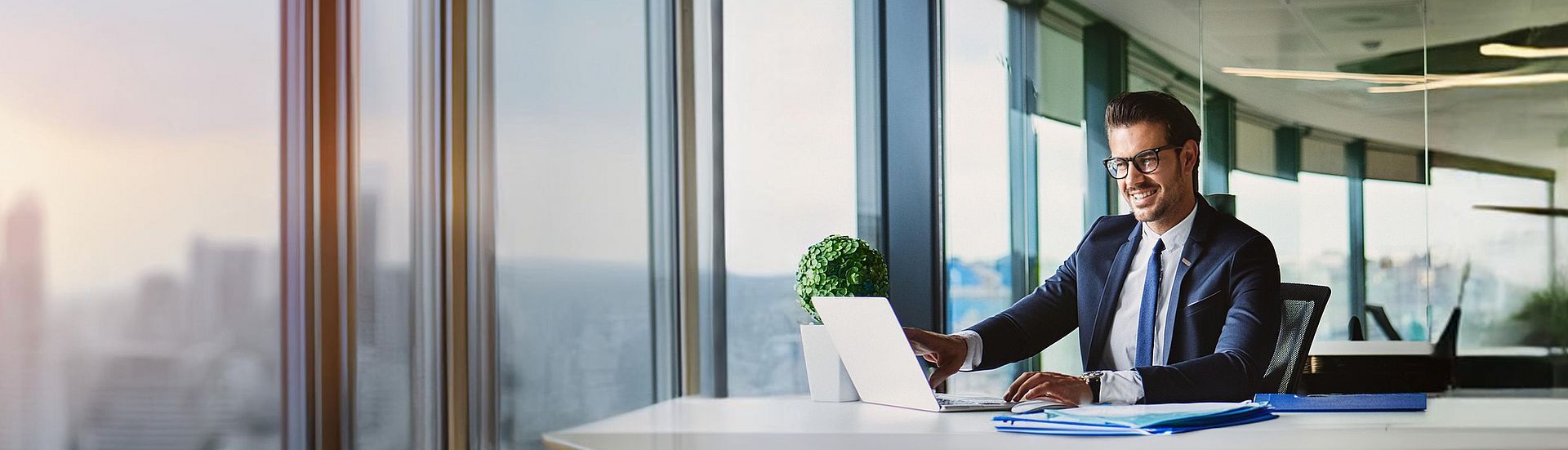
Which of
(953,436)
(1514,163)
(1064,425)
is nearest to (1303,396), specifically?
(1064,425)

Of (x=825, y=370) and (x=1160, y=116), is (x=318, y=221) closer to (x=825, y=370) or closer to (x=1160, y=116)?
(x=825, y=370)

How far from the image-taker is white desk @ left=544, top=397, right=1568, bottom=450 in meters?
1.44

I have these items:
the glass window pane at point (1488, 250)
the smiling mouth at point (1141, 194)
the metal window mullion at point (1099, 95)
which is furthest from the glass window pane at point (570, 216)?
the glass window pane at point (1488, 250)

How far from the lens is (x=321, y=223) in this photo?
1.48m

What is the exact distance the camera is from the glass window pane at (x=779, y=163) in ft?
10.5

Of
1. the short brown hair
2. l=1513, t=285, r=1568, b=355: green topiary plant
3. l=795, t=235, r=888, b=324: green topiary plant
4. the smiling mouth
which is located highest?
the short brown hair

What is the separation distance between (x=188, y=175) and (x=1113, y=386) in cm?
144

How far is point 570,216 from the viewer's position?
2281 millimetres

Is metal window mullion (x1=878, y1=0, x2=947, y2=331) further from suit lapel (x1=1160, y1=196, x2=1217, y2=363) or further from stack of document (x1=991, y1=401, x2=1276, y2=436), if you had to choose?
stack of document (x1=991, y1=401, x2=1276, y2=436)

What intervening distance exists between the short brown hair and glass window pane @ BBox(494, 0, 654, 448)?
1.21 m

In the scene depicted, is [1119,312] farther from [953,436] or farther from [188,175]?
[188,175]

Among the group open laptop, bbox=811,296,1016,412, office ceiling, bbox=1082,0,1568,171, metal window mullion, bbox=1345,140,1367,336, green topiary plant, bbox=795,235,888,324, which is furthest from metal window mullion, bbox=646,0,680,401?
metal window mullion, bbox=1345,140,1367,336

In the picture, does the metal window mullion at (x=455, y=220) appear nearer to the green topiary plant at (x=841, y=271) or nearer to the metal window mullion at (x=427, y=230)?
the metal window mullion at (x=427, y=230)

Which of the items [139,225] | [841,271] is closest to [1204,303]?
[841,271]
